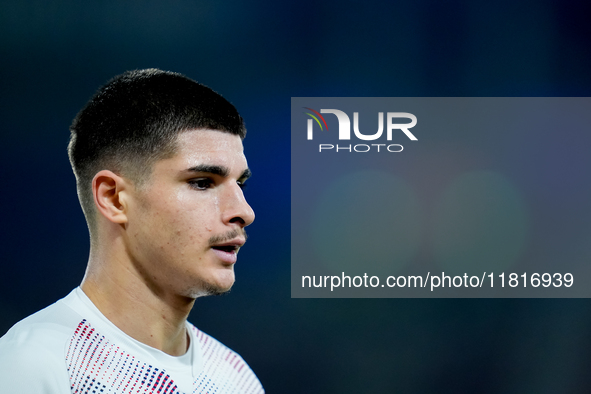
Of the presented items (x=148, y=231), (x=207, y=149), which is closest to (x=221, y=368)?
(x=148, y=231)

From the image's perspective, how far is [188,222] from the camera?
5.99 ft

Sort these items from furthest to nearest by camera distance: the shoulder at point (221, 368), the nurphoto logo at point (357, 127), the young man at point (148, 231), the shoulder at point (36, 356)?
the nurphoto logo at point (357, 127) → the shoulder at point (221, 368) → the young man at point (148, 231) → the shoulder at point (36, 356)

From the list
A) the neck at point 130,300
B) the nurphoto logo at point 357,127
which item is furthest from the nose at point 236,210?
the nurphoto logo at point 357,127

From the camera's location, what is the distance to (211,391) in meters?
2.10

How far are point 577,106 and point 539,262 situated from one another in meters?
1.32

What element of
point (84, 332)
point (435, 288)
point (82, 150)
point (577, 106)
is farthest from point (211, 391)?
point (577, 106)

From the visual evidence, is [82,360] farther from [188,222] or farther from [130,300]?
[188,222]

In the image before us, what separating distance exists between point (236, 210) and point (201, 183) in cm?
17

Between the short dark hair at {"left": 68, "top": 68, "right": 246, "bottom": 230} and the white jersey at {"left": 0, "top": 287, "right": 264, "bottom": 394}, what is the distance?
40 centimetres

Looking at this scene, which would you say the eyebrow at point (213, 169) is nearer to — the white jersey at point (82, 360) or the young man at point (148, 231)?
the young man at point (148, 231)

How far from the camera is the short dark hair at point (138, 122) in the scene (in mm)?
1872

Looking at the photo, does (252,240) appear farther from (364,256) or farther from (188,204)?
(188,204)

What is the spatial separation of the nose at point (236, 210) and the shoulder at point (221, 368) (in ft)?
2.23

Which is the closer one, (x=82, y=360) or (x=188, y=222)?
(x=82, y=360)
